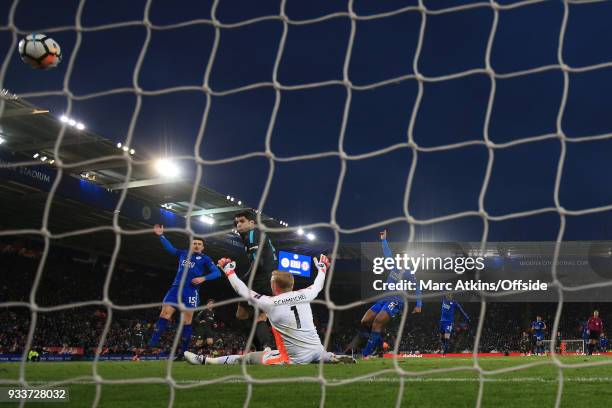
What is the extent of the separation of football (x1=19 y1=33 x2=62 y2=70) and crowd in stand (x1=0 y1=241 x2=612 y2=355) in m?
7.48

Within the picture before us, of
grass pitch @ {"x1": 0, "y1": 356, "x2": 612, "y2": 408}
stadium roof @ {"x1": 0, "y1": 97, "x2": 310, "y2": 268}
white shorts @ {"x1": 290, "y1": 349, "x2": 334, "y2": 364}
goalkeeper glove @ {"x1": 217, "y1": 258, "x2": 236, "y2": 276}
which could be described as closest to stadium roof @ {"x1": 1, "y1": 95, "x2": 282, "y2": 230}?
stadium roof @ {"x1": 0, "y1": 97, "x2": 310, "y2": 268}

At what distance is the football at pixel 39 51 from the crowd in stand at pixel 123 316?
7.48 meters

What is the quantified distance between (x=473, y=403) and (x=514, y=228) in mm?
39477

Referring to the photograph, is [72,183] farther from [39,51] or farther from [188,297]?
[39,51]

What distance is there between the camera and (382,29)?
707cm

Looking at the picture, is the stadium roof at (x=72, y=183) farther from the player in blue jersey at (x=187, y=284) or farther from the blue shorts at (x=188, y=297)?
the blue shorts at (x=188, y=297)

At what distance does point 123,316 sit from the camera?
84.5 ft

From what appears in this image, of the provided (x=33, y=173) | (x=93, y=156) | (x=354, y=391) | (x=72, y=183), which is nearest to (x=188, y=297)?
(x=354, y=391)

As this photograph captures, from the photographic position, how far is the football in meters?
5.85

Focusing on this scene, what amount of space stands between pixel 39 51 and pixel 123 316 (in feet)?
69.5

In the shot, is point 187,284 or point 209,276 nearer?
point 209,276

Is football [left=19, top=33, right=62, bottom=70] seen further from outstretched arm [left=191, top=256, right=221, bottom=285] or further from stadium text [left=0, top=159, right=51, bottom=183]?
stadium text [left=0, top=159, right=51, bottom=183]

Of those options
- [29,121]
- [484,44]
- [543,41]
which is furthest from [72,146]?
[543,41]

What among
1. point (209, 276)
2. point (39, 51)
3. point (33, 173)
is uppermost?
point (33, 173)
